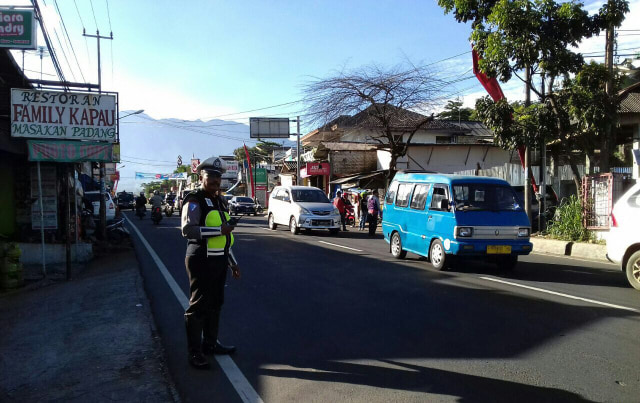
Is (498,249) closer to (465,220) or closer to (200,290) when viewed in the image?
(465,220)

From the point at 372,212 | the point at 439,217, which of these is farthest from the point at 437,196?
the point at 372,212

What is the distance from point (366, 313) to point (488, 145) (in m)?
26.0

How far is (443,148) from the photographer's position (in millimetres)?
30406

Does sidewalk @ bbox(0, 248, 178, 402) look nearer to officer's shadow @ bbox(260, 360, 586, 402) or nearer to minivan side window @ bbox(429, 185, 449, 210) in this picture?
officer's shadow @ bbox(260, 360, 586, 402)

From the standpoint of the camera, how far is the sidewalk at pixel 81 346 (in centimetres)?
444

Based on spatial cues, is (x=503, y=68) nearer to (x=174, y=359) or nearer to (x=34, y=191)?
(x=174, y=359)

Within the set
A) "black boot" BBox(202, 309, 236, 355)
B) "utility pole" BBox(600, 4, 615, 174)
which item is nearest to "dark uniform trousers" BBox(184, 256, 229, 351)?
"black boot" BBox(202, 309, 236, 355)

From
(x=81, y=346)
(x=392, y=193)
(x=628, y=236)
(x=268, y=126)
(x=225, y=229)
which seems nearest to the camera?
(x=225, y=229)

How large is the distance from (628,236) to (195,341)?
22.8 feet

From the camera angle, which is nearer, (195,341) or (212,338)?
(195,341)

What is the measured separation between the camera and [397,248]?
12438mm

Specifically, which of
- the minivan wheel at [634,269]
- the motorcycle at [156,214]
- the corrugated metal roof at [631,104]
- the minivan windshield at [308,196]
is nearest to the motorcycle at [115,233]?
the minivan windshield at [308,196]

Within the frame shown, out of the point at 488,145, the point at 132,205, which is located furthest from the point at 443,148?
the point at 132,205

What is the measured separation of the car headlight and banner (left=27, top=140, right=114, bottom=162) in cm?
755
